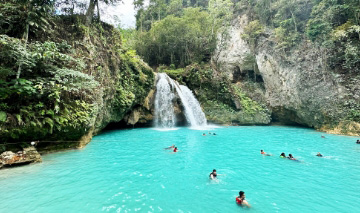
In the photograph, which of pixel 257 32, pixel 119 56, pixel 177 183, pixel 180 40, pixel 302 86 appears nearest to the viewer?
pixel 177 183

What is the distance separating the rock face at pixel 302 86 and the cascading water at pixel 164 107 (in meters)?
14.1

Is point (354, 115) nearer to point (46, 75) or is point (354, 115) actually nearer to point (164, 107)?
point (164, 107)

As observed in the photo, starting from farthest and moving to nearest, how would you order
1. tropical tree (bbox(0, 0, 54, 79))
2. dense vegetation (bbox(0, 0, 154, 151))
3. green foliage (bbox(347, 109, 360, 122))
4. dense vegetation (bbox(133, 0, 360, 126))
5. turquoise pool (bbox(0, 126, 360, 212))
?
1. dense vegetation (bbox(133, 0, 360, 126))
2. green foliage (bbox(347, 109, 360, 122))
3. tropical tree (bbox(0, 0, 54, 79))
4. dense vegetation (bbox(0, 0, 154, 151))
5. turquoise pool (bbox(0, 126, 360, 212))

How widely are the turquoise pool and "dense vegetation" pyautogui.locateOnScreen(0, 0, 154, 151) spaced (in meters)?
1.63

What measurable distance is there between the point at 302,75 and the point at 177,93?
14215 millimetres

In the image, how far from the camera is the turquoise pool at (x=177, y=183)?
14.4ft

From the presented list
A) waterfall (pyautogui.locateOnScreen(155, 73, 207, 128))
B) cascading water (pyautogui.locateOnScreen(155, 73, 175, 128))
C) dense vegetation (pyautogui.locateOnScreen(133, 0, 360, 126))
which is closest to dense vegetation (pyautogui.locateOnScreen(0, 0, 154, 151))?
cascading water (pyautogui.locateOnScreen(155, 73, 175, 128))

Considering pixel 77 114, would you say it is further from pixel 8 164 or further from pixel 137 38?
pixel 137 38

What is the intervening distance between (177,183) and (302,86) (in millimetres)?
19753

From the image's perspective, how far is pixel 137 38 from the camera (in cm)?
2970

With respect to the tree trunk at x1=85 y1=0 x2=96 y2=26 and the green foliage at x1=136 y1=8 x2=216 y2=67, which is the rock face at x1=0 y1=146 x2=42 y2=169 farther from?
the green foliage at x1=136 y1=8 x2=216 y2=67

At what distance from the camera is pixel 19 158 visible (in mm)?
6676

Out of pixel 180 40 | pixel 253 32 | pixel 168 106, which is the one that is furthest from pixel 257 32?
pixel 168 106

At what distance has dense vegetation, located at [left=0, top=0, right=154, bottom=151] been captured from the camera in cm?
698
